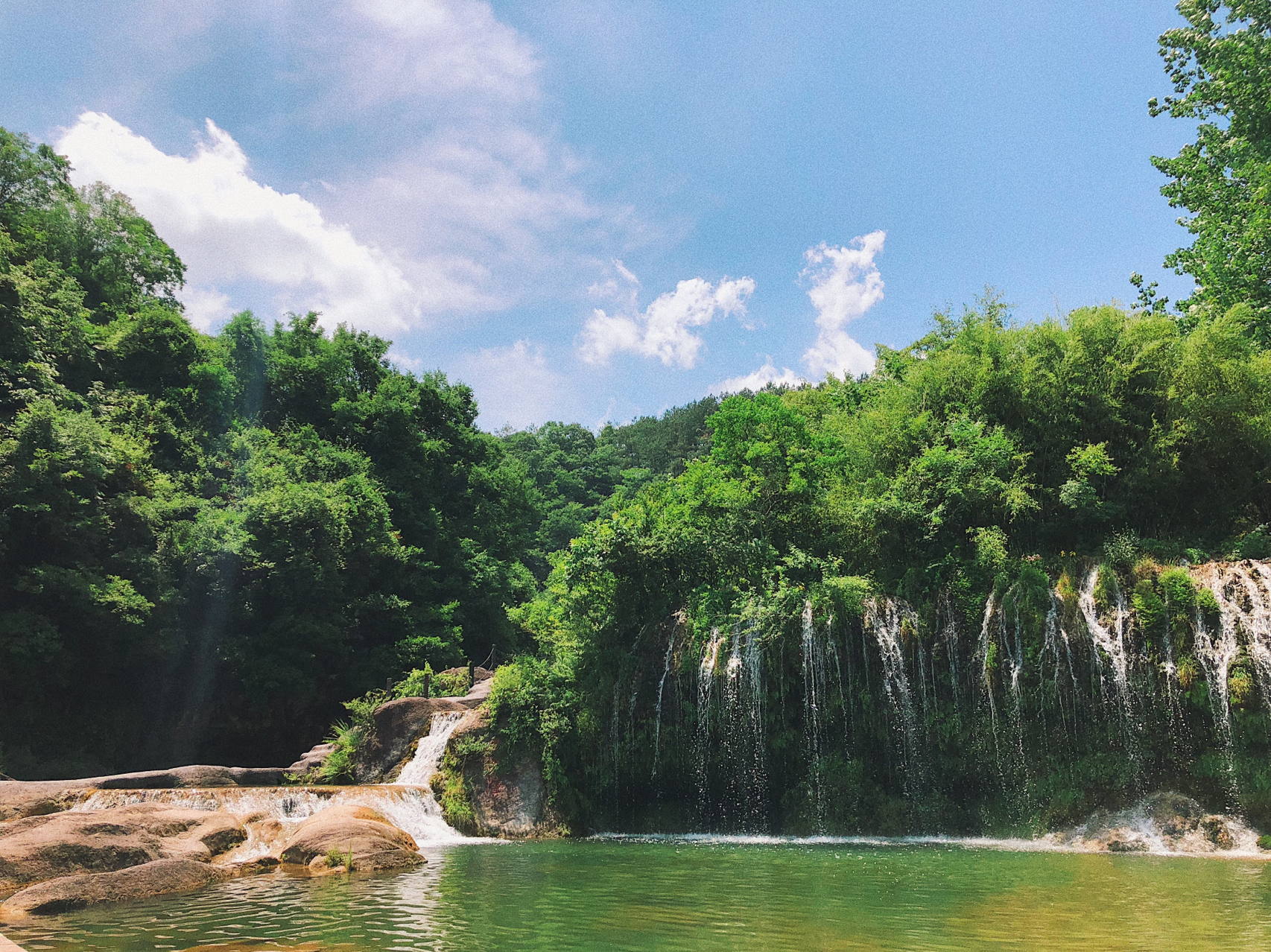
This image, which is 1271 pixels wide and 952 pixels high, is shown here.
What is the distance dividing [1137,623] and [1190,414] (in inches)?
205

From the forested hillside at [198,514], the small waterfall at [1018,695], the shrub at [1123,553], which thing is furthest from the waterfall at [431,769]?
the shrub at [1123,553]

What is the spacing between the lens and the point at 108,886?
30.0 ft

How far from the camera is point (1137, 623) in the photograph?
14750 millimetres

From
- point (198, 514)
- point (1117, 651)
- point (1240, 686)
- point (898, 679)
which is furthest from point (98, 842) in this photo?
point (198, 514)

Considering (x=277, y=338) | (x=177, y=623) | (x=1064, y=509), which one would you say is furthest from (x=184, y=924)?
(x=277, y=338)

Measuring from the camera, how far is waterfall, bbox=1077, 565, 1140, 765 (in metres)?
14.4

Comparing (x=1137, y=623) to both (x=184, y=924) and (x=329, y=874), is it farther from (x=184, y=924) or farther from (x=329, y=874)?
(x=184, y=924)

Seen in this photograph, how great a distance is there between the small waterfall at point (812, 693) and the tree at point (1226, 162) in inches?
551

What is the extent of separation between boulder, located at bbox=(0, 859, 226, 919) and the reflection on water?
1.66ft

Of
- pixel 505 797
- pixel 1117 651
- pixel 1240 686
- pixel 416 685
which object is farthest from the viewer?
pixel 416 685

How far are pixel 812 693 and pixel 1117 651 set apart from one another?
5817mm

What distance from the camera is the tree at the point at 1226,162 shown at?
20125mm

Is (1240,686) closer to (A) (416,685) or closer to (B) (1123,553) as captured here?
(B) (1123,553)

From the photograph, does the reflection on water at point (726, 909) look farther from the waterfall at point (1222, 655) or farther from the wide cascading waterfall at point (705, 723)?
the wide cascading waterfall at point (705, 723)
